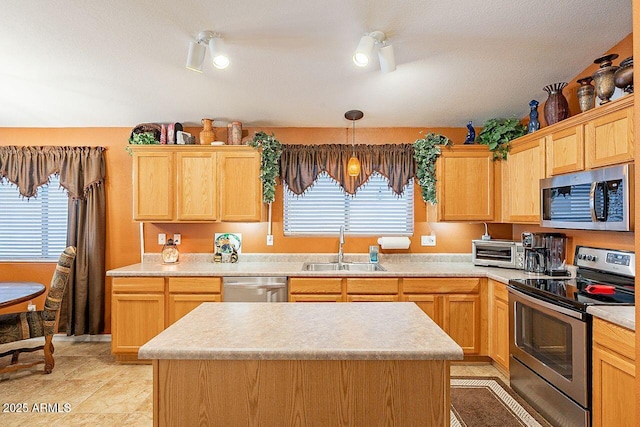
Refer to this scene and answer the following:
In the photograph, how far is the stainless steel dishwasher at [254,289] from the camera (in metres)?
3.24

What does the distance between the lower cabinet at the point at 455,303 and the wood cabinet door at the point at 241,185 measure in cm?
170

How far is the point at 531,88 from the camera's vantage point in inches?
128

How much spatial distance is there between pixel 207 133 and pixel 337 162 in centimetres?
143

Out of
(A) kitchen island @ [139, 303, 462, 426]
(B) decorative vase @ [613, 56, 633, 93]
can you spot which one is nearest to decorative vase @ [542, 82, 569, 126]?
(B) decorative vase @ [613, 56, 633, 93]

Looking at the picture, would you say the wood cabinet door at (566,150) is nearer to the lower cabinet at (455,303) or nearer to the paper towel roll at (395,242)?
the lower cabinet at (455,303)

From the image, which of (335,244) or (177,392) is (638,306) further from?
(335,244)

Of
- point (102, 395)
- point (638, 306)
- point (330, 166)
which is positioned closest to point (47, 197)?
point (102, 395)

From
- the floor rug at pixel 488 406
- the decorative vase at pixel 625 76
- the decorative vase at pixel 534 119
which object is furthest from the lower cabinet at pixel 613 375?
the decorative vase at pixel 534 119

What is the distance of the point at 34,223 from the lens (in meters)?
3.98

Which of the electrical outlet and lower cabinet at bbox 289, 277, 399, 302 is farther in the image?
the electrical outlet

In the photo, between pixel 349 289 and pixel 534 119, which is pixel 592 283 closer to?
pixel 534 119

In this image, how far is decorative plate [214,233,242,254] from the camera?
12.7 feet

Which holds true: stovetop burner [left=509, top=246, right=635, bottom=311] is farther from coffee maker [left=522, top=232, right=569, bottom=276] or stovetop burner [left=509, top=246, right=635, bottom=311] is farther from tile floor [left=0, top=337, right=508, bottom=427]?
tile floor [left=0, top=337, right=508, bottom=427]

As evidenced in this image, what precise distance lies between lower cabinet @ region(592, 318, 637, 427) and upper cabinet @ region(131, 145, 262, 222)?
284cm
